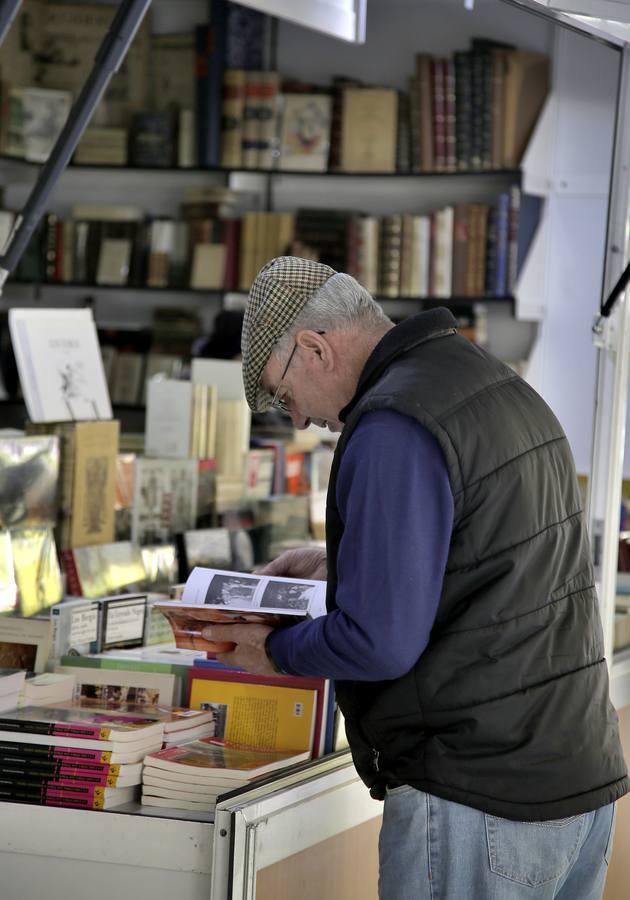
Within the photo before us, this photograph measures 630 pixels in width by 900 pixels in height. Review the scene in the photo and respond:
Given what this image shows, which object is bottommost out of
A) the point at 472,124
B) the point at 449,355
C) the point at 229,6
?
the point at 449,355

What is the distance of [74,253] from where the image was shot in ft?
21.0

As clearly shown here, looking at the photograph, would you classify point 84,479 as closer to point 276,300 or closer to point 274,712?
point 274,712

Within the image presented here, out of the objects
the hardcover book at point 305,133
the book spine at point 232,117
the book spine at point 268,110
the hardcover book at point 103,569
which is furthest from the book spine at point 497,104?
the hardcover book at point 103,569

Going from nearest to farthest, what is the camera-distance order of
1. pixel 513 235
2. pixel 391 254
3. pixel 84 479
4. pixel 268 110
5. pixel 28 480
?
pixel 28 480 → pixel 84 479 → pixel 513 235 → pixel 391 254 → pixel 268 110

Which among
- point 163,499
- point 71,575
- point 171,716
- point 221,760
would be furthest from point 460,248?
point 221,760

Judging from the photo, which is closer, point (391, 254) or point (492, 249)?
point (492, 249)

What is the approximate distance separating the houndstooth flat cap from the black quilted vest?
129 millimetres

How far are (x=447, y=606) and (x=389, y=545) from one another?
0.16 metres

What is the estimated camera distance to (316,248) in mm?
6289

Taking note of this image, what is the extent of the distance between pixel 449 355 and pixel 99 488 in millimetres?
1783

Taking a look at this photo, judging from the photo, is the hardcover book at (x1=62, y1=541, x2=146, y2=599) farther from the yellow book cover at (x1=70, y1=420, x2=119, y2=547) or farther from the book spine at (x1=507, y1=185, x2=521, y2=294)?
the book spine at (x1=507, y1=185, x2=521, y2=294)

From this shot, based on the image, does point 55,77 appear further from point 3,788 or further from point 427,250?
point 3,788

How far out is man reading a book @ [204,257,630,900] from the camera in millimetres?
1575

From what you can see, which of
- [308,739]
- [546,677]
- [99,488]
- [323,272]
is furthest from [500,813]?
[99,488]
